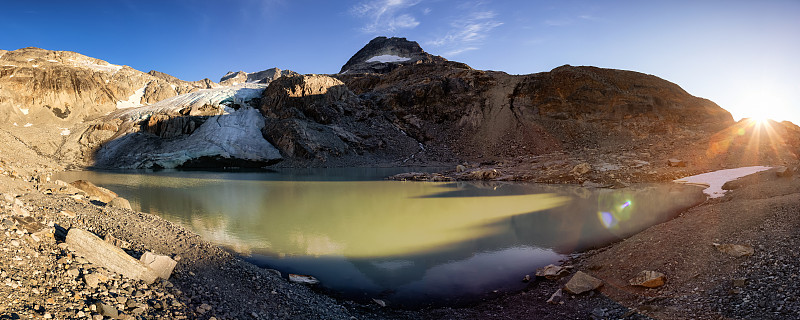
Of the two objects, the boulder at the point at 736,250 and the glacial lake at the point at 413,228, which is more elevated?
the boulder at the point at 736,250

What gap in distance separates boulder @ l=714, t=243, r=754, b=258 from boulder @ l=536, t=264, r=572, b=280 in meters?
3.04

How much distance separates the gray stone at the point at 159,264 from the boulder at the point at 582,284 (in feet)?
24.6

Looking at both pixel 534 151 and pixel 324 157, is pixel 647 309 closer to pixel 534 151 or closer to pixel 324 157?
pixel 324 157

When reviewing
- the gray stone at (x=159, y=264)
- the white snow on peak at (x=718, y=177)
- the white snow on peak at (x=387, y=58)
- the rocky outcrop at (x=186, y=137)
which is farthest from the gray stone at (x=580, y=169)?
the white snow on peak at (x=387, y=58)

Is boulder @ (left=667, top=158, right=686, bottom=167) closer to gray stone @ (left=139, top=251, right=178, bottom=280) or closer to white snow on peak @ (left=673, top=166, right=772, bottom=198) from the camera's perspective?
white snow on peak @ (left=673, top=166, right=772, bottom=198)

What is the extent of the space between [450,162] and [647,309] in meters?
45.8

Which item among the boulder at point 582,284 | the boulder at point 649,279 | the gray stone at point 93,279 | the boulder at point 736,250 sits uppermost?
the gray stone at point 93,279

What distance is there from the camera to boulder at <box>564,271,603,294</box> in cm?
759

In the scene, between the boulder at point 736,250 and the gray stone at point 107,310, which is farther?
the boulder at point 736,250

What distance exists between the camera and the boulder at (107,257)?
18.5 feet

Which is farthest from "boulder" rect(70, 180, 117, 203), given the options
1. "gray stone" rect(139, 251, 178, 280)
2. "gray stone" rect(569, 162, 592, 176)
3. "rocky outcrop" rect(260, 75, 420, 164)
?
"rocky outcrop" rect(260, 75, 420, 164)

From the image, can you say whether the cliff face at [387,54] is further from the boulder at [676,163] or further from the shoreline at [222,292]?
the shoreline at [222,292]

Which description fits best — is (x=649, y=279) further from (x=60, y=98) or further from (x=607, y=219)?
(x=60, y=98)

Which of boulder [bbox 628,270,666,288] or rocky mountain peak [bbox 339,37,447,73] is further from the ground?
rocky mountain peak [bbox 339,37,447,73]
